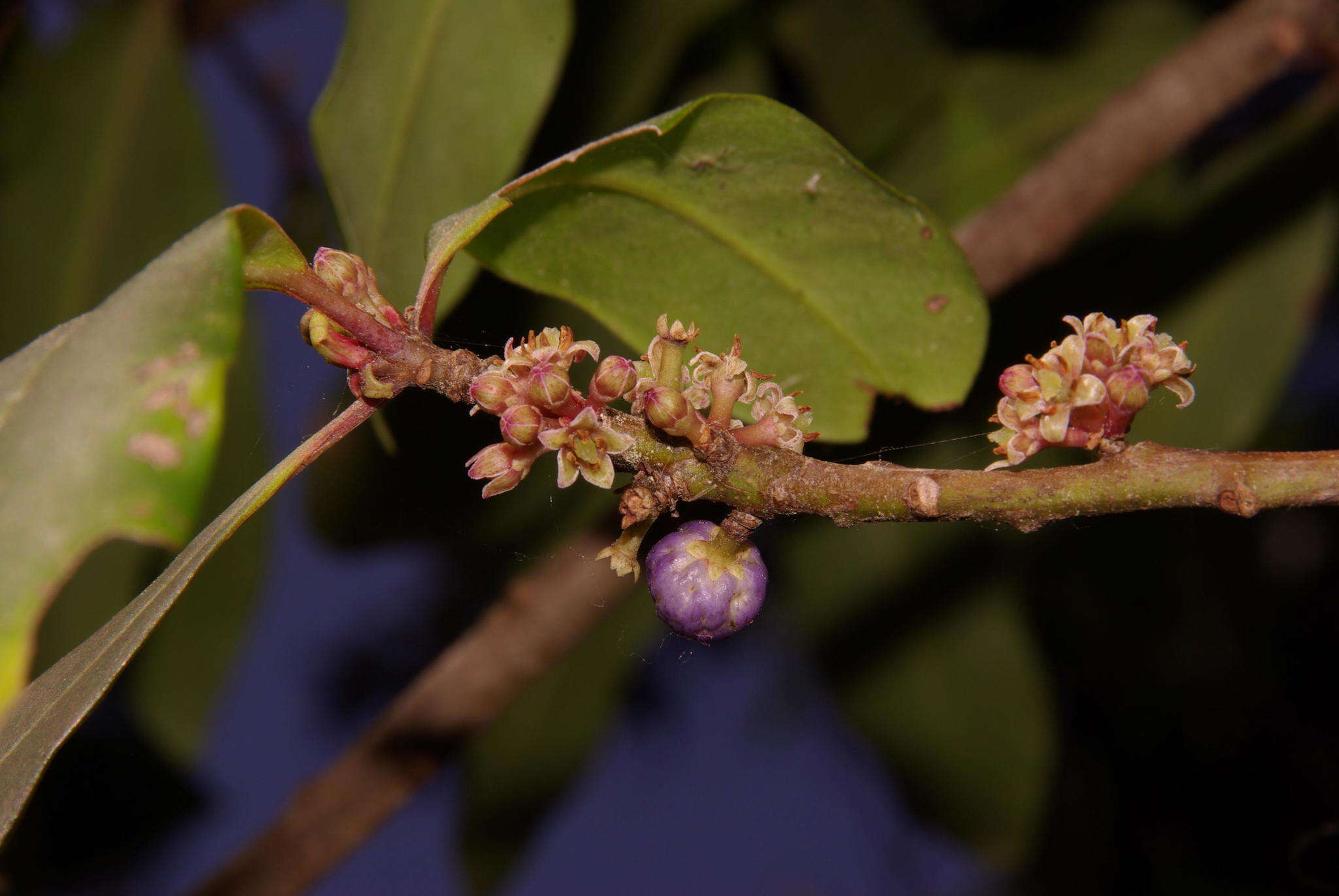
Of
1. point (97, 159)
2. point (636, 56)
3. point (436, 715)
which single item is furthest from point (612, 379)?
point (97, 159)

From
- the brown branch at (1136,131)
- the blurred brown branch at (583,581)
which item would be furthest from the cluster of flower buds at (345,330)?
the brown branch at (1136,131)

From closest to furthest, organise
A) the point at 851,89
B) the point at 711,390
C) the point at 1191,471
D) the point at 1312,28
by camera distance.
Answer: the point at 1191,471 → the point at 711,390 → the point at 1312,28 → the point at 851,89

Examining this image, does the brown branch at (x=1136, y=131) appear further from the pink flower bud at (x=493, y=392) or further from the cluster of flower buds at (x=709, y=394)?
the pink flower bud at (x=493, y=392)

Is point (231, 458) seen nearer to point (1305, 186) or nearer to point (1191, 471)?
point (1191, 471)

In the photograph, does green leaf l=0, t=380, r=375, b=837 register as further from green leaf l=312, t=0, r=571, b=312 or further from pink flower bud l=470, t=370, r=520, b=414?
green leaf l=312, t=0, r=571, b=312

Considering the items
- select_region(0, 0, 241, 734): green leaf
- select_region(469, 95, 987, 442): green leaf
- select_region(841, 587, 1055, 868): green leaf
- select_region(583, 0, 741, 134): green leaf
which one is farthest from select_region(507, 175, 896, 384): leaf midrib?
select_region(0, 0, 241, 734): green leaf

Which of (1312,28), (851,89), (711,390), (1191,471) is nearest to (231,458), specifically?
(851,89)
